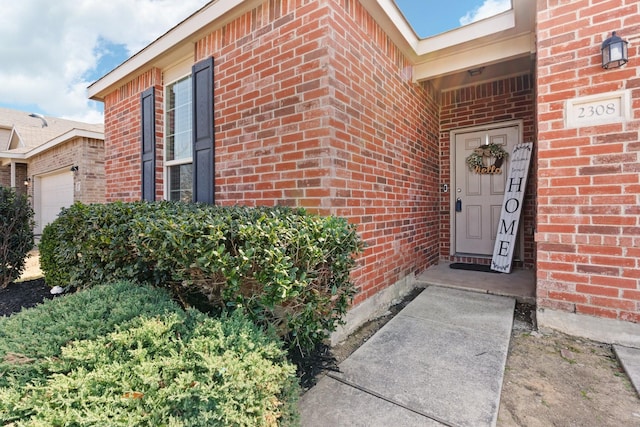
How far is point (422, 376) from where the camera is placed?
1930 mm

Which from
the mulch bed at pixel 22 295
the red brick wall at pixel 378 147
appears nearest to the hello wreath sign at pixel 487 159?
the red brick wall at pixel 378 147

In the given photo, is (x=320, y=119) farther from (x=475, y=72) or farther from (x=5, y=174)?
(x=5, y=174)

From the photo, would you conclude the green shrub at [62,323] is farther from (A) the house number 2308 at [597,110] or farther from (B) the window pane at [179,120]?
(A) the house number 2308 at [597,110]

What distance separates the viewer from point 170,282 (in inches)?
92.6

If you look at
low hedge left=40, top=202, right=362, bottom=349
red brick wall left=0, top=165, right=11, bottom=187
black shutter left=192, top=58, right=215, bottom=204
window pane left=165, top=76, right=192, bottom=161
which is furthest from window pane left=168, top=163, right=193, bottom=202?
red brick wall left=0, top=165, right=11, bottom=187

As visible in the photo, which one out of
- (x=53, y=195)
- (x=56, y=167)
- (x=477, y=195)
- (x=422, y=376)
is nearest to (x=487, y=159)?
(x=477, y=195)

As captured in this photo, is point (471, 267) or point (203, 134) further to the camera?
point (471, 267)

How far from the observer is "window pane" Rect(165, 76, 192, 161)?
3949 millimetres

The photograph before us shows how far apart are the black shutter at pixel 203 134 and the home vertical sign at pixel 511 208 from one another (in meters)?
4.00

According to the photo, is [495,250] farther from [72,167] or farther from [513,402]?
[72,167]

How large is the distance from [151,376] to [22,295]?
3755mm

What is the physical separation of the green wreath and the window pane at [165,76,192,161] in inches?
166

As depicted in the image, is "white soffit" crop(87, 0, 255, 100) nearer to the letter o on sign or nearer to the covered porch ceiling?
the covered porch ceiling

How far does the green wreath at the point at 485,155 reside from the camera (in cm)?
449
